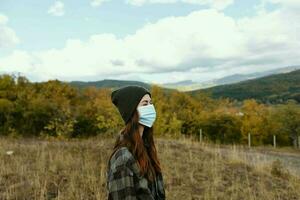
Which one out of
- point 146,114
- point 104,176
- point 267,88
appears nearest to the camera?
point 146,114

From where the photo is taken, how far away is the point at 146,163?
7.48 feet

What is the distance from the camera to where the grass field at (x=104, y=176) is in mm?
6117

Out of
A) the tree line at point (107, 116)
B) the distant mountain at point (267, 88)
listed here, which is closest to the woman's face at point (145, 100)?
the tree line at point (107, 116)

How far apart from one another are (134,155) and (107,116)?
2679cm

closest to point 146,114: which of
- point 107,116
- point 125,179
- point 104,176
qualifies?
point 125,179

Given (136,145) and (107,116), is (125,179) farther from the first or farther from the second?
(107,116)

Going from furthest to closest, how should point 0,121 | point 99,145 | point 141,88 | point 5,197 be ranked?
1. point 0,121
2. point 99,145
3. point 5,197
4. point 141,88

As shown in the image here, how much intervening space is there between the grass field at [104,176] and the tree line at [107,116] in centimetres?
1153

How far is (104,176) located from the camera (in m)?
6.68

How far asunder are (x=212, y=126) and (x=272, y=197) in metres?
32.9

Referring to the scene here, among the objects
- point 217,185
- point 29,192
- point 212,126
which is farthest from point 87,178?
point 212,126

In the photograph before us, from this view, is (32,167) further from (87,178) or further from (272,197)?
(272,197)

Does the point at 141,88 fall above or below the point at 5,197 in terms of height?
above

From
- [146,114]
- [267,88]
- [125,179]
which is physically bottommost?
[267,88]
